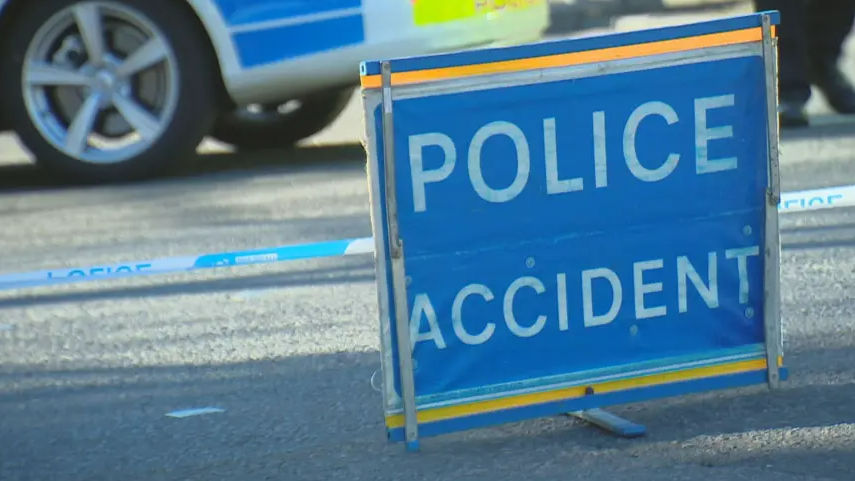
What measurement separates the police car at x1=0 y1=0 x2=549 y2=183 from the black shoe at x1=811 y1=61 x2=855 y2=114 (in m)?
2.34

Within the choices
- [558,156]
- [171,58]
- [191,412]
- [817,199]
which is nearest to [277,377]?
[191,412]

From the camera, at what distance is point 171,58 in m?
8.52

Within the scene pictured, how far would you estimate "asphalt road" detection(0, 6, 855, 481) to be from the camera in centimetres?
420

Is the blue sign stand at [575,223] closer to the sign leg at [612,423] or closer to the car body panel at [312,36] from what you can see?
the sign leg at [612,423]

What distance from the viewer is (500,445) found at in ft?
14.2

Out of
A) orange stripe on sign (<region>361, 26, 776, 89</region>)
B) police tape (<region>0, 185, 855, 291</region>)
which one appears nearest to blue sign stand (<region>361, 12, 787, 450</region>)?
orange stripe on sign (<region>361, 26, 776, 89</region>)

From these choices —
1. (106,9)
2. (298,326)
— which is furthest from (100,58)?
(298,326)

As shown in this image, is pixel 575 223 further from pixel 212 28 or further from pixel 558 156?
pixel 212 28

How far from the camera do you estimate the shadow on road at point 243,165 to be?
30.1 ft

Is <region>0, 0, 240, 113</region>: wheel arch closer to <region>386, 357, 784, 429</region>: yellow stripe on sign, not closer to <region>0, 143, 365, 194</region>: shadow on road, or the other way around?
<region>0, 143, 365, 194</region>: shadow on road

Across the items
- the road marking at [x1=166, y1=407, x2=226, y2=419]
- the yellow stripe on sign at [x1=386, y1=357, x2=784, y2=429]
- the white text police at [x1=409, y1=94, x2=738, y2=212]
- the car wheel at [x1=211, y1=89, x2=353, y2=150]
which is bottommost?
the road marking at [x1=166, y1=407, x2=226, y2=419]

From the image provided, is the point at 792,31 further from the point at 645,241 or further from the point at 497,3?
the point at 645,241

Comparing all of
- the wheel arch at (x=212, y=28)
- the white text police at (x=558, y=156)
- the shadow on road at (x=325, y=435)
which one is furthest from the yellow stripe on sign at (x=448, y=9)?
the white text police at (x=558, y=156)

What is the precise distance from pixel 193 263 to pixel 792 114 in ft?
13.3
